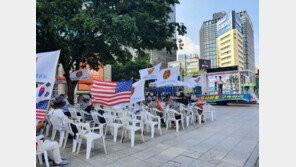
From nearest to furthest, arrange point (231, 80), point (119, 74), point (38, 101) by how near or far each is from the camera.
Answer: point (38, 101) < point (231, 80) < point (119, 74)

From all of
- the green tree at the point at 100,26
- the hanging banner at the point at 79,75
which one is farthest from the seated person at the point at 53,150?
the hanging banner at the point at 79,75

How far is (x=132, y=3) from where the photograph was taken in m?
9.21

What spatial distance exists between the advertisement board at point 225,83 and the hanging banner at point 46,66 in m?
22.4

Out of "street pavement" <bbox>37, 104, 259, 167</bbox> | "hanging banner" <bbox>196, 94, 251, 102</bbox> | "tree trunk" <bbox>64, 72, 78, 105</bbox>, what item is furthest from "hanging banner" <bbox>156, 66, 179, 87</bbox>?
"hanging banner" <bbox>196, 94, 251, 102</bbox>

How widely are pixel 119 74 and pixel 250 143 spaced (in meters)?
34.4

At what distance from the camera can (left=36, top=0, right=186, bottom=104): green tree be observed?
7.94 meters

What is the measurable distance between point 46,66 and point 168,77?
6791 millimetres

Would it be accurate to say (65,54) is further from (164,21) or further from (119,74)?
(119,74)

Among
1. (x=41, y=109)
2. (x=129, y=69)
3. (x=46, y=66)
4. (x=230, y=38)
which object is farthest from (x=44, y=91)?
(x=230, y=38)

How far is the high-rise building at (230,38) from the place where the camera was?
297 feet

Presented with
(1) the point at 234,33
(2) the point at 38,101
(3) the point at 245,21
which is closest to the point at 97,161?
(2) the point at 38,101

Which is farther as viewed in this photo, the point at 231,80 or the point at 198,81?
the point at 231,80

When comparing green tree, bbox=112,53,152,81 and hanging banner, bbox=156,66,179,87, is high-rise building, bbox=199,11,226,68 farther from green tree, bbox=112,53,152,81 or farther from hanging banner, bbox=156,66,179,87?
hanging banner, bbox=156,66,179,87

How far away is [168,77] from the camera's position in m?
9.36
